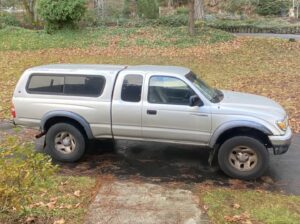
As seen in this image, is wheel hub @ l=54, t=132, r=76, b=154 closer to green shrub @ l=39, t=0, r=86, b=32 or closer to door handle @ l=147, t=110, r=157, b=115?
door handle @ l=147, t=110, r=157, b=115

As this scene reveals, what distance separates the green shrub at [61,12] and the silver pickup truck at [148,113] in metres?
14.2

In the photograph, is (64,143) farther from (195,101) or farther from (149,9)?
(149,9)

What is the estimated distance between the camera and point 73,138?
7.32 metres

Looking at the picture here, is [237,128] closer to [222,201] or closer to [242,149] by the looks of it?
[242,149]

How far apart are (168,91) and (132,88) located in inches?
23.4

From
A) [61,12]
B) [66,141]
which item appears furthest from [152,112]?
[61,12]

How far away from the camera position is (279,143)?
6.44 meters

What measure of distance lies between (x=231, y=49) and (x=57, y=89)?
13.1 m

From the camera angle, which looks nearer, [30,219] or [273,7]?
[30,219]

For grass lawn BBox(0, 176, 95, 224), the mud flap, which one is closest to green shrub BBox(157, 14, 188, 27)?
the mud flap

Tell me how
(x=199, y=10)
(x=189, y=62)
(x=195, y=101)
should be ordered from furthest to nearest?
(x=199, y=10) → (x=189, y=62) → (x=195, y=101)

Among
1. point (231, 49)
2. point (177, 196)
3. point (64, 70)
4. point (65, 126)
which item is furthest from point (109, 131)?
point (231, 49)

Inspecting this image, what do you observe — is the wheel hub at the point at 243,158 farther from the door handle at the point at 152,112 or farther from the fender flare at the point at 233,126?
the door handle at the point at 152,112

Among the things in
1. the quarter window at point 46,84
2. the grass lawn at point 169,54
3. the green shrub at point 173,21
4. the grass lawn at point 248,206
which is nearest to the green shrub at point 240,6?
the green shrub at point 173,21
